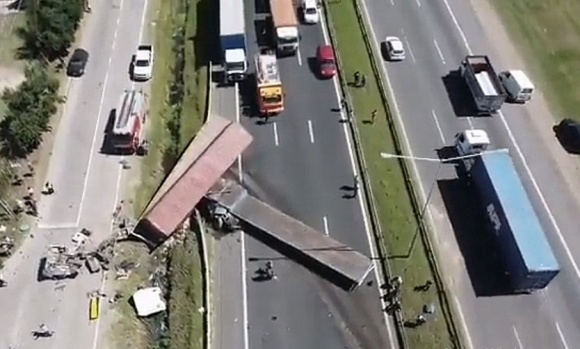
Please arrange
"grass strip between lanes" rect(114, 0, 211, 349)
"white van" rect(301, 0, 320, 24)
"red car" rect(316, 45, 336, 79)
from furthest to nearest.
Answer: "white van" rect(301, 0, 320, 24) → "red car" rect(316, 45, 336, 79) → "grass strip between lanes" rect(114, 0, 211, 349)

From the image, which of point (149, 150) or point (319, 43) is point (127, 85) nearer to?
point (149, 150)

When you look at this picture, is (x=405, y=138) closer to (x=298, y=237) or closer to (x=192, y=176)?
(x=298, y=237)

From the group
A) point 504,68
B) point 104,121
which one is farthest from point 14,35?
point 504,68

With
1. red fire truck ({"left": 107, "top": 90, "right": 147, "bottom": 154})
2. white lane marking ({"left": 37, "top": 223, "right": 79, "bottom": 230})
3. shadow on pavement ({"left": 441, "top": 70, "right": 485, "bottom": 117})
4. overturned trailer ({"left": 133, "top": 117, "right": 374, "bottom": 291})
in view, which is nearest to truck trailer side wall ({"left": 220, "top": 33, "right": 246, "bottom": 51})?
red fire truck ({"left": 107, "top": 90, "right": 147, "bottom": 154})

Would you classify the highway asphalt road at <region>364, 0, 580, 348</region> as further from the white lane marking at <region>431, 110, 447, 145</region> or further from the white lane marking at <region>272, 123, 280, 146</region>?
the white lane marking at <region>272, 123, 280, 146</region>

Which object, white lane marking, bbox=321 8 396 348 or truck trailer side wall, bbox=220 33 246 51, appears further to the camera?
truck trailer side wall, bbox=220 33 246 51

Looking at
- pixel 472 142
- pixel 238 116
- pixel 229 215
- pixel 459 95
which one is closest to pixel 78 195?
pixel 229 215
